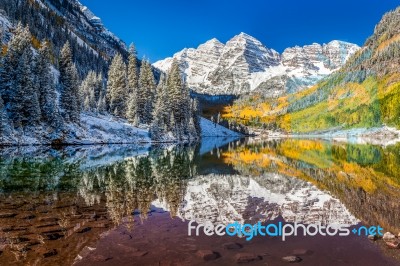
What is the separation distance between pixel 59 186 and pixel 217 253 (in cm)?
1440

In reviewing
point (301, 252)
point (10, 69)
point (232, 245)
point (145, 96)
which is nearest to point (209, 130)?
point (145, 96)

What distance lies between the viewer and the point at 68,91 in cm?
7344

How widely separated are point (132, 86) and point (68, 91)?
36.1m

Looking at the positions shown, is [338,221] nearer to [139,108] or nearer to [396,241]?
[396,241]

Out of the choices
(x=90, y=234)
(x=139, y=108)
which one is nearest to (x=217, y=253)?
(x=90, y=234)

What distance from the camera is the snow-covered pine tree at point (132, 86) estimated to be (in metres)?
93.5

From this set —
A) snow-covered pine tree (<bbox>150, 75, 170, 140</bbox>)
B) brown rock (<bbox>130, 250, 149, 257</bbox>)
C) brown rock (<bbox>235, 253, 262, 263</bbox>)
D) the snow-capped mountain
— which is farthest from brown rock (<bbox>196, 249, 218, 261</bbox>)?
snow-covered pine tree (<bbox>150, 75, 170, 140</bbox>)

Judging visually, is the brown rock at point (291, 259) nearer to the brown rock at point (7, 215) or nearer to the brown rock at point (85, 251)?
the brown rock at point (85, 251)

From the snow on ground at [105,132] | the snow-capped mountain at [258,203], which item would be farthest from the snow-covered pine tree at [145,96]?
the snow-capped mountain at [258,203]

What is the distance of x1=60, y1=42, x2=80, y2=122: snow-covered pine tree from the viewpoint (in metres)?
72.5

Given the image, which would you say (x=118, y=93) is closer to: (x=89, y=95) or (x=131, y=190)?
(x=89, y=95)

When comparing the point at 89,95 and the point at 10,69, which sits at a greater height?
the point at 89,95

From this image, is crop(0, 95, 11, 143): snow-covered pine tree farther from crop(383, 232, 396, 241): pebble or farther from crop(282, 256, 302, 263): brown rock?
crop(383, 232, 396, 241): pebble

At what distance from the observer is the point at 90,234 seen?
1099 centimetres
